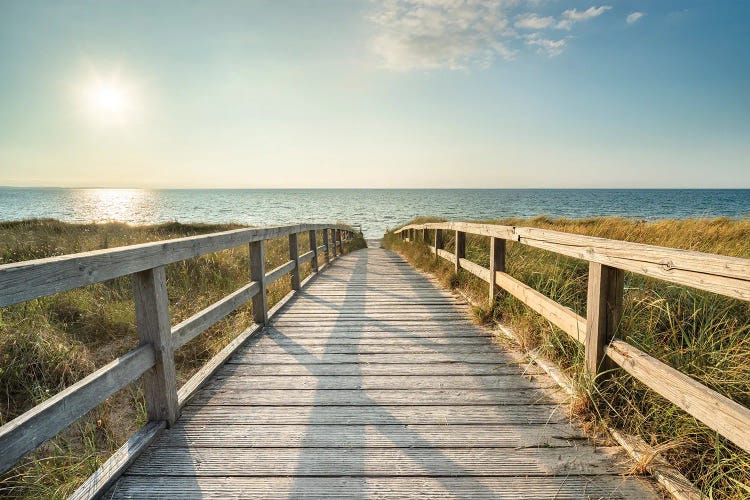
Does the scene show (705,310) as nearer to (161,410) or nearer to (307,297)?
(161,410)

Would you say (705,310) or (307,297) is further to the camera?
(307,297)

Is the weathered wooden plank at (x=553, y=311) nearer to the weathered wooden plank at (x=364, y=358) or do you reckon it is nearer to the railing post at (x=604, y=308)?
the railing post at (x=604, y=308)

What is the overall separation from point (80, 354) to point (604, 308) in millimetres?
4538

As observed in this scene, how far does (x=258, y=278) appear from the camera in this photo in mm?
4129

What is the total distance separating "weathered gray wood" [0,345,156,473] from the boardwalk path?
45cm

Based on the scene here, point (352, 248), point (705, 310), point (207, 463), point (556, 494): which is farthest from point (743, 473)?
point (352, 248)

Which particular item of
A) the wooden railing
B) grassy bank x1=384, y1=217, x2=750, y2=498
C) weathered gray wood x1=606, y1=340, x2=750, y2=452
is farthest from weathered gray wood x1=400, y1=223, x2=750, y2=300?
grassy bank x1=384, y1=217, x2=750, y2=498

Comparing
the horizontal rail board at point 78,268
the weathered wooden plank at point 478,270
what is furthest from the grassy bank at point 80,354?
the weathered wooden plank at point 478,270

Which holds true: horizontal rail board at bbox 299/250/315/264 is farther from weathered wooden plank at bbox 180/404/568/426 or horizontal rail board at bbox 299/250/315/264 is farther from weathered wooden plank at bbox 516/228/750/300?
weathered wooden plank at bbox 516/228/750/300

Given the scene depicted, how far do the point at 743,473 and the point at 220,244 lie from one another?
339 cm

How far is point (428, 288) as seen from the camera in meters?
6.31

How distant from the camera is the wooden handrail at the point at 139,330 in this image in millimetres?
1387

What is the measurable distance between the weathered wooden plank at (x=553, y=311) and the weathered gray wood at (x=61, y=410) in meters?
2.58

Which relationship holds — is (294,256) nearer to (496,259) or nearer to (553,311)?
(496,259)
